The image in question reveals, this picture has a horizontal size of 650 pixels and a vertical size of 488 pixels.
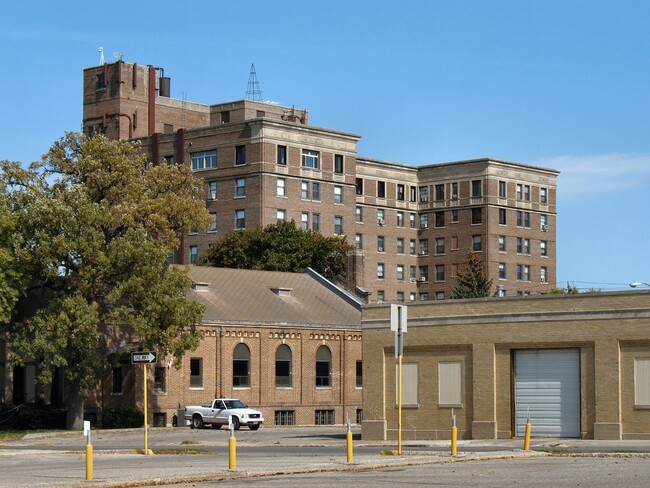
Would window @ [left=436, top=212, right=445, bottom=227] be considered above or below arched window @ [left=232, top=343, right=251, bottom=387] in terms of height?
above

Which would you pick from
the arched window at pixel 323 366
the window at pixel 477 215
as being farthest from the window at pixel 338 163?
the arched window at pixel 323 366

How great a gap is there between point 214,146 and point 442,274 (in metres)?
34.4

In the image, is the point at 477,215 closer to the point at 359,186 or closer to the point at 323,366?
the point at 359,186

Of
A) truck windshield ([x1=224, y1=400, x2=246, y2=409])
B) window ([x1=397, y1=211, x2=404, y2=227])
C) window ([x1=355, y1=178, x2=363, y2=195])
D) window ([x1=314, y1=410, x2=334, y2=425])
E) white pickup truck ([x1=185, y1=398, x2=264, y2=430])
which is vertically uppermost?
window ([x1=355, y1=178, x2=363, y2=195])

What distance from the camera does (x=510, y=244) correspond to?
136 meters

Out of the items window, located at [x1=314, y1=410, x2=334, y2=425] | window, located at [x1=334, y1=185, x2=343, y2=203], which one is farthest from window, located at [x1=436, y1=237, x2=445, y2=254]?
window, located at [x1=314, y1=410, x2=334, y2=425]

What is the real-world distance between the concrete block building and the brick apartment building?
200 ft

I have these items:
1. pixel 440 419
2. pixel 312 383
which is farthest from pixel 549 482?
pixel 312 383

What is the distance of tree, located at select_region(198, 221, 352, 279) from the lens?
9819 cm

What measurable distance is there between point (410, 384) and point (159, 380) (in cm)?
2185

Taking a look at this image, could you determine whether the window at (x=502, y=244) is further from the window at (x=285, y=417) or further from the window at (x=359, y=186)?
the window at (x=285, y=417)

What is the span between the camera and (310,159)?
11525cm

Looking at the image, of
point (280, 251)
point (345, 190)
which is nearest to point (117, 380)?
point (280, 251)

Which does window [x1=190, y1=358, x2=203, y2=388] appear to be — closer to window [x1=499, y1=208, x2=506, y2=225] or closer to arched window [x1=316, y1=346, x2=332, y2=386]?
arched window [x1=316, y1=346, x2=332, y2=386]
